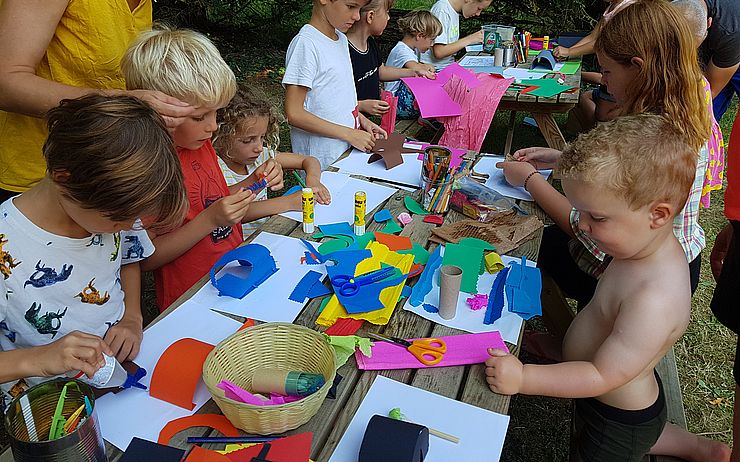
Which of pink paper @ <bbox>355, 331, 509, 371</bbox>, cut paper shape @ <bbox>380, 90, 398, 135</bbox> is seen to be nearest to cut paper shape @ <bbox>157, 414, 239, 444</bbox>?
pink paper @ <bbox>355, 331, 509, 371</bbox>

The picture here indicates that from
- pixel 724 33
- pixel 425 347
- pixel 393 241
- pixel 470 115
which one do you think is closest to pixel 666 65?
pixel 393 241

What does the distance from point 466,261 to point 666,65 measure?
100 centimetres

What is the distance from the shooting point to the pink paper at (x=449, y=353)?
1.41 meters

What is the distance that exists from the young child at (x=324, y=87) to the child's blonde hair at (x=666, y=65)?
129cm

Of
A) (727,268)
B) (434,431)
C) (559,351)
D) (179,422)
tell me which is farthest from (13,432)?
(559,351)

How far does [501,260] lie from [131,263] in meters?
1.24

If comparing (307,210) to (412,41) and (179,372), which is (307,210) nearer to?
(179,372)

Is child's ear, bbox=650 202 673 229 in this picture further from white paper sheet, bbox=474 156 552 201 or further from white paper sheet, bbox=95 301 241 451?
white paper sheet, bbox=95 301 241 451

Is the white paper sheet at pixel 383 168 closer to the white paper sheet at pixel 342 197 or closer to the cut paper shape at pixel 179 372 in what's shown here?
the white paper sheet at pixel 342 197

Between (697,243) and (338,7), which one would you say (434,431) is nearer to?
(697,243)

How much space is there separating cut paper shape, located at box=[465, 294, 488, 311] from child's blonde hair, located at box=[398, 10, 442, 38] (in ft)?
11.3

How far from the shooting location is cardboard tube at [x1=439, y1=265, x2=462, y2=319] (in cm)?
156

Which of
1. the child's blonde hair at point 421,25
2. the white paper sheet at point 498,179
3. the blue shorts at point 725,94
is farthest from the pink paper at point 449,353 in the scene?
the blue shorts at point 725,94

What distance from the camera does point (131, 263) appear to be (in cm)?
178
